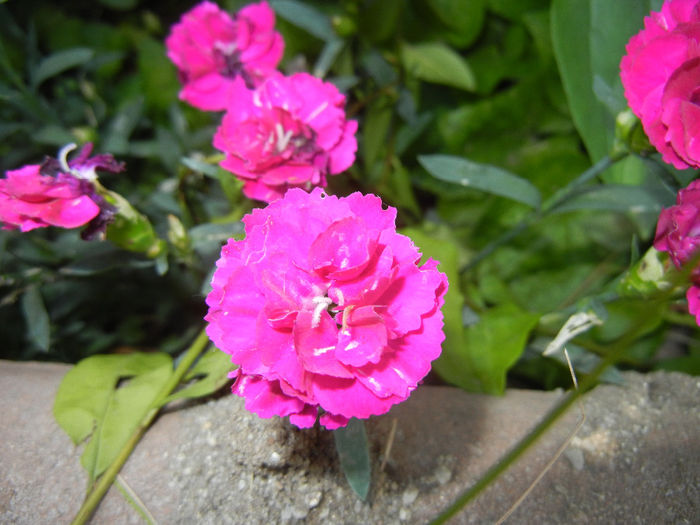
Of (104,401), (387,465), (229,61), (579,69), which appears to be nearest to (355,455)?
(387,465)

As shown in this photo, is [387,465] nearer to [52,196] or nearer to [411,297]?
[411,297]

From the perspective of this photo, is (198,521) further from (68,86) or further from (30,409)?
(68,86)

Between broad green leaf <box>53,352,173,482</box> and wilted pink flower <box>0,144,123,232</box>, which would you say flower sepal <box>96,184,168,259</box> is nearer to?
wilted pink flower <box>0,144,123,232</box>

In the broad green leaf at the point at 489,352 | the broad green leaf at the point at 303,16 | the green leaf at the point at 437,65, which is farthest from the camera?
the green leaf at the point at 437,65

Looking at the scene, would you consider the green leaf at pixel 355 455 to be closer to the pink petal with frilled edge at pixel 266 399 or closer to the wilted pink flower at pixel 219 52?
the pink petal with frilled edge at pixel 266 399

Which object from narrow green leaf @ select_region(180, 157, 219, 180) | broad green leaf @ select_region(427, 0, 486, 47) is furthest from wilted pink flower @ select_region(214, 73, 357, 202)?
broad green leaf @ select_region(427, 0, 486, 47)

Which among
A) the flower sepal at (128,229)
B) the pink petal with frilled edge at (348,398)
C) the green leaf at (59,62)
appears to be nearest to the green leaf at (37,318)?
the flower sepal at (128,229)
